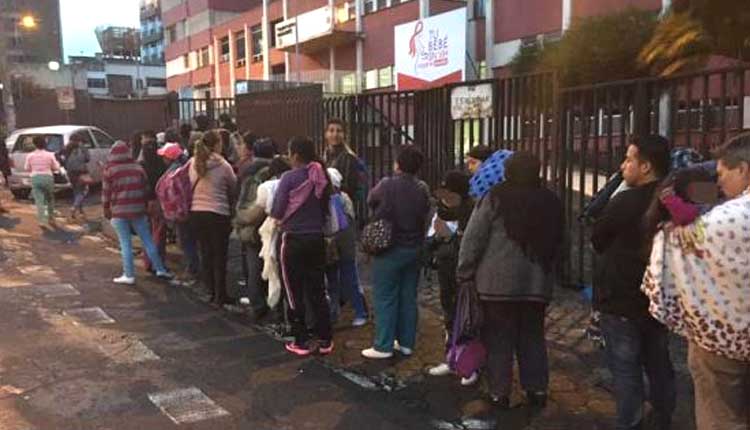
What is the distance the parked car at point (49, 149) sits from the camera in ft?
53.6

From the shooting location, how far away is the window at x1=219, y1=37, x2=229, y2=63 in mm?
56844

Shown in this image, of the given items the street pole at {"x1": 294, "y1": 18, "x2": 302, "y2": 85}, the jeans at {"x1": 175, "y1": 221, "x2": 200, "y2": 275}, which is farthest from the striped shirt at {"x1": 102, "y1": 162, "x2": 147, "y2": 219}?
the street pole at {"x1": 294, "y1": 18, "x2": 302, "y2": 85}

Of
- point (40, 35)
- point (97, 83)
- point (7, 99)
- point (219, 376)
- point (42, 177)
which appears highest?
point (40, 35)

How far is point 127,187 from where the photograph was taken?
8672 mm

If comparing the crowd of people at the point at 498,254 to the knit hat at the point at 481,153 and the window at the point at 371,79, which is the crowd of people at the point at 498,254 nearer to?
the knit hat at the point at 481,153

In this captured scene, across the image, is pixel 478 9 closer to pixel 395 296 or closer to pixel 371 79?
pixel 371 79

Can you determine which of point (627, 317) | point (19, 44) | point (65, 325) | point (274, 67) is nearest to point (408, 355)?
point (627, 317)

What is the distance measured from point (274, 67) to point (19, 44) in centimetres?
5380

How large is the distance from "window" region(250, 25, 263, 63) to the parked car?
3547cm

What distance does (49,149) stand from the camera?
53.3 feet

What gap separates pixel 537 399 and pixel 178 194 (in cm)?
464

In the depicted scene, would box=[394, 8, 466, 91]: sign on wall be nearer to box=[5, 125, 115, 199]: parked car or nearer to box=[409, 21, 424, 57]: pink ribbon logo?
box=[409, 21, 424, 57]: pink ribbon logo

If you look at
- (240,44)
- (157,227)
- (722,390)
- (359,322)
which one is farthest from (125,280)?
(240,44)

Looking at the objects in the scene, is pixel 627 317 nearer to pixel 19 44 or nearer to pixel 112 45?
pixel 19 44
